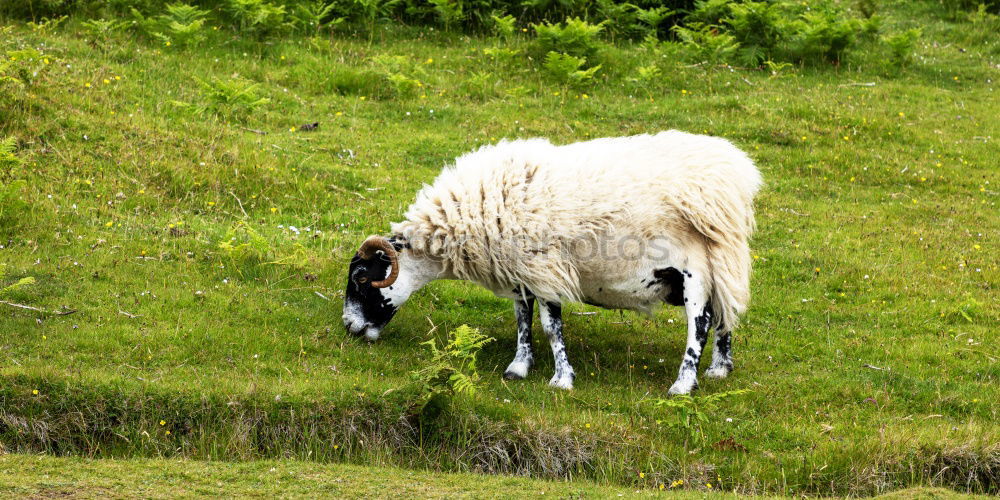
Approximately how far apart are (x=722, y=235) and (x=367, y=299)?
362 centimetres

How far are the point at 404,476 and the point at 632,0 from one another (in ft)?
50.1

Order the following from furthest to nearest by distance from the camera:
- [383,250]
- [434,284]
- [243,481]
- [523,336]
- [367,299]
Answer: [434,284] → [367,299] → [523,336] → [383,250] → [243,481]

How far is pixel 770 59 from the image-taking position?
64.9ft

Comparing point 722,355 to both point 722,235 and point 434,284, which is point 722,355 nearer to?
point 722,235

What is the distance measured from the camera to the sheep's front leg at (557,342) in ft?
32.1

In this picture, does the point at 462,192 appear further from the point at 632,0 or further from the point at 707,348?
the point at 632,0

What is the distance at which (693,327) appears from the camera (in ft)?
31.6

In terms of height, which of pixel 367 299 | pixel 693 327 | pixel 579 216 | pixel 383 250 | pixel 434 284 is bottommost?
pixel 434 284

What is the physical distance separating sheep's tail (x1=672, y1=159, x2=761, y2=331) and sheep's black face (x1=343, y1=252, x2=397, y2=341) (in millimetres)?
3038

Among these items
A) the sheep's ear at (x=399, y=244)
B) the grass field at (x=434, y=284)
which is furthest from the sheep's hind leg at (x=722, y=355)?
the sheep's ear at (x=399, y=244)

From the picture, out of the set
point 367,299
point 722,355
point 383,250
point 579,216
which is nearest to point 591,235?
point 579,216

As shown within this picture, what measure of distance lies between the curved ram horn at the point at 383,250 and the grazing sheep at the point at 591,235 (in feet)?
0.04

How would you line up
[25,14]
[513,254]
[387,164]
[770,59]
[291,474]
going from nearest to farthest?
[291,474] < [513,254] < [387,164] < [25,14] < [770,59]

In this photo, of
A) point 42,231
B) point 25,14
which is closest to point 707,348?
point 42,231
